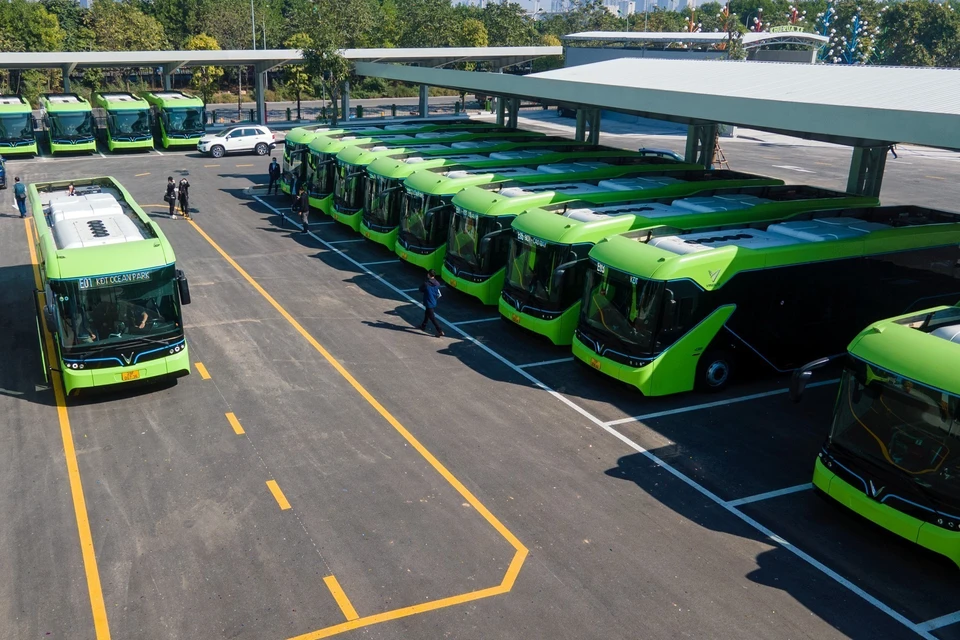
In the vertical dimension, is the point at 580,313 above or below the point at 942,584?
above

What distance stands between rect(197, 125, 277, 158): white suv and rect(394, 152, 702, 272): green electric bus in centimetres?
2088

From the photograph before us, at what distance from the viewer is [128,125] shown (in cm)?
4112

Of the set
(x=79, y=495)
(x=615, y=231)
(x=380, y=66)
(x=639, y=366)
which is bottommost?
(x=79, y=495)

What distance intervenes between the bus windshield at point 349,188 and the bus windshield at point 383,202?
1.11m

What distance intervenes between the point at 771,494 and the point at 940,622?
3035mm

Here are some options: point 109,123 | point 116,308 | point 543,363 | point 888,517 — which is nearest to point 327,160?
point 543,363

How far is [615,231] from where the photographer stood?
57.0ft

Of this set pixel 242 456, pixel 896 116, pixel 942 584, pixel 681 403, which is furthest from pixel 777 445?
pixel 242 456

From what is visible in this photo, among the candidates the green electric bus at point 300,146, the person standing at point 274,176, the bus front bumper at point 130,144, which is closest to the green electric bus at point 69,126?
the bus front bumper at point 130,144

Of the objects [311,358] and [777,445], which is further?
[311,358]

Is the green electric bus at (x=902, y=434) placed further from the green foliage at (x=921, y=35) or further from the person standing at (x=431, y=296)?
the green foliage at (x=921, y=35)

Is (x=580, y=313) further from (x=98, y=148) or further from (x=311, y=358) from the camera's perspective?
(x=98, y=148)

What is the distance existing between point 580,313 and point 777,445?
4.41 meters

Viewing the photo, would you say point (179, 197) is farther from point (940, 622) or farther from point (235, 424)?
point (940, 622)
